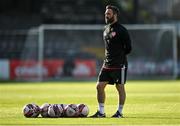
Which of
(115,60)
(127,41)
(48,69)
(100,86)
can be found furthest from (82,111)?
(48,69)

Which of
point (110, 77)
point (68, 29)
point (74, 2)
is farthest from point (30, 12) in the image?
point (110, 77)

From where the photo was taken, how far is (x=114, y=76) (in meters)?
15.4

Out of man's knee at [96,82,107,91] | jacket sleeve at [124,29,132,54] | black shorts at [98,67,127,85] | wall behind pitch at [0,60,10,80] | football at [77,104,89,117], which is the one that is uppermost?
jacket sleeve at [124,29,132,54]

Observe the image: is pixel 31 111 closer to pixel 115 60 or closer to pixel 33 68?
pixel 115 60

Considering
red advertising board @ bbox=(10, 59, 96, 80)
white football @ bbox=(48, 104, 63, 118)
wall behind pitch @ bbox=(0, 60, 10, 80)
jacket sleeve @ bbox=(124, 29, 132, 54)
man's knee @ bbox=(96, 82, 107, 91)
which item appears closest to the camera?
white football @ bbox=(48, 104, 63, 118)

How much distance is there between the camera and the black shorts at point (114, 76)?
605 inches

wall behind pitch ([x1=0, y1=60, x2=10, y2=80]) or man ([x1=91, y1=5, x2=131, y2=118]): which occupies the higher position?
man ([x1=91, y1=5, x2=131, y2=118])

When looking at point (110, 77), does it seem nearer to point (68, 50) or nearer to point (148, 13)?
point (68, 50)

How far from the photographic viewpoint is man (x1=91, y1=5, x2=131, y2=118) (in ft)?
50.2

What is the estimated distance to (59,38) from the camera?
42.4 metres

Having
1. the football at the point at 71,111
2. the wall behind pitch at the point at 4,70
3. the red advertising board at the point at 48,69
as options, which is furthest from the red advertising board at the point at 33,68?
the football at the point at 71,111

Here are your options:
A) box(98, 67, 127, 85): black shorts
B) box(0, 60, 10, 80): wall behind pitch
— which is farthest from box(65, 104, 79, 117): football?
box(0, 60, 10, 80): wall behind pitch

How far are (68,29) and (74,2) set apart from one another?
13019mm

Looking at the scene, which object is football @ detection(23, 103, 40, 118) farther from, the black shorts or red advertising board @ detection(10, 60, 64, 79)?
red advertising board @ detection(10, 60, 64, 79)
